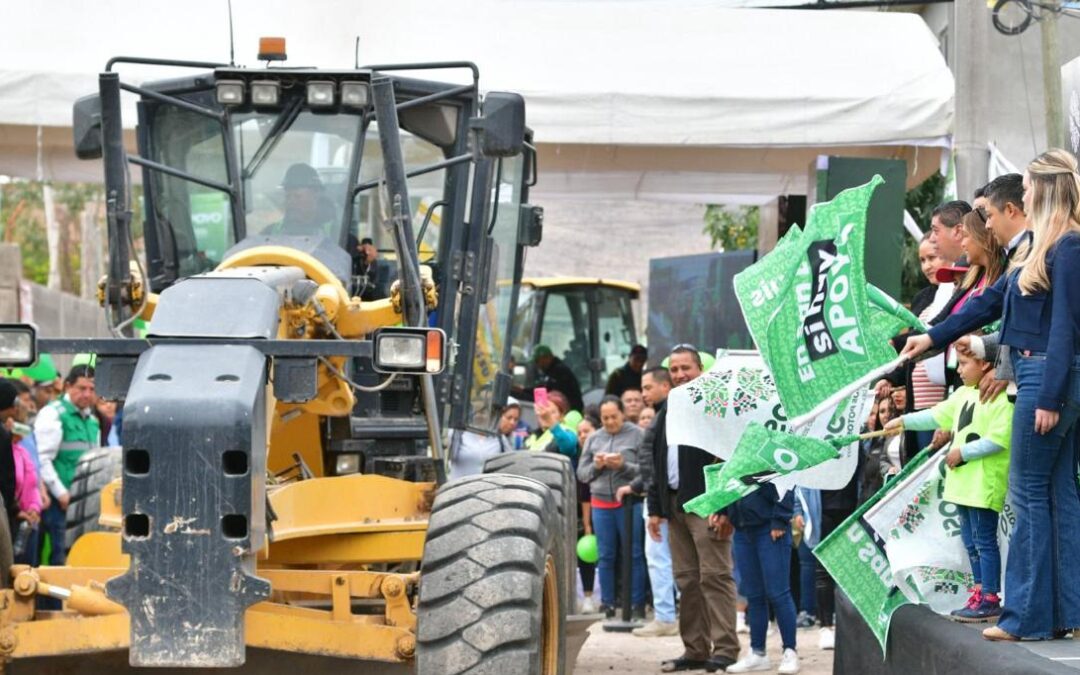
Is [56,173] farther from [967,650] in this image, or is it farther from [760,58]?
[967,650]

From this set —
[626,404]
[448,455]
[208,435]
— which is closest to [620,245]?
[626,404]

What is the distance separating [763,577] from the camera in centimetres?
1060

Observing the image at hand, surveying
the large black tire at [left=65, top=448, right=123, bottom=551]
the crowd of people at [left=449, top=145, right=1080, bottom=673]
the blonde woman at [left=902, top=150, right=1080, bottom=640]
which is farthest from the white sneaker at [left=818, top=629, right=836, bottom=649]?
the blonde woman at [left=902, top=150, right=1080, bottom=640]

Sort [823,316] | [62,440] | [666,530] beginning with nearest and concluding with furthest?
[823,316] → [666,530] → [62,440]

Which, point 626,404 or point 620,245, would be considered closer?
point 626,404

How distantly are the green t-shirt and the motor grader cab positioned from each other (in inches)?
65.1

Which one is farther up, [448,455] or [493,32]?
[493,32]

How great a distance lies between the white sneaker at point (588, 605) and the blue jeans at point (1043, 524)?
822 cm

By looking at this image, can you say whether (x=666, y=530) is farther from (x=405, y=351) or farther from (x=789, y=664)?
(x=405, y=351)

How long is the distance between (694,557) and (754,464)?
14.1 feet

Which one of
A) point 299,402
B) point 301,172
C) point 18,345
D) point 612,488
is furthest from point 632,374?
point 18,345

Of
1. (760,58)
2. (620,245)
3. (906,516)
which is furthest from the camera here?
(620,245)

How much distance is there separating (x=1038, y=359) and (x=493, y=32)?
314 inches

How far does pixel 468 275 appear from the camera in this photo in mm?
8695
